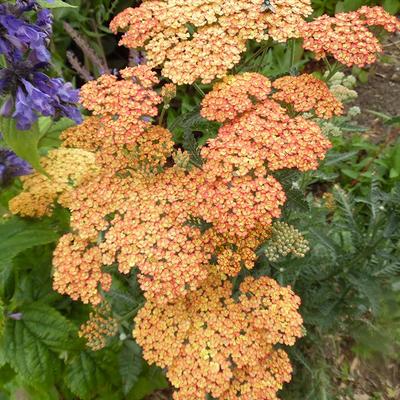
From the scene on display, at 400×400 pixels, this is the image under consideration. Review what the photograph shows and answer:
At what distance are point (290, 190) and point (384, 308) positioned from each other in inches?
31.6

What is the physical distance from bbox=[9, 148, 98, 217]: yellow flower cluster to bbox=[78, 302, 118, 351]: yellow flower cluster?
0.33 metres

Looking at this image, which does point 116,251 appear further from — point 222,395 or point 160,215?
point 222,395

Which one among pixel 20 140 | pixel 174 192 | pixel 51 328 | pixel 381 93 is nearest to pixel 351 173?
pixel 381 93

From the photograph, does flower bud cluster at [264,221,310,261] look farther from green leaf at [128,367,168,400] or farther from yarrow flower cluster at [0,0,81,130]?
green leaf at [128,367,168,400]

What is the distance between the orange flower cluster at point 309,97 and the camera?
1.36 m

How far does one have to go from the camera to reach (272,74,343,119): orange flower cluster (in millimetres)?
1360

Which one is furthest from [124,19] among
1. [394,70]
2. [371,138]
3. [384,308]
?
[394,70]

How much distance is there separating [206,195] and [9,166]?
0.65m

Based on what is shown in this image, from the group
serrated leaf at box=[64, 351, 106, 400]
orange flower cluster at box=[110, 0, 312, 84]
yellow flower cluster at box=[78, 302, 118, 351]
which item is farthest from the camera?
serrated leaf at box=[64, 351, 106, 400]

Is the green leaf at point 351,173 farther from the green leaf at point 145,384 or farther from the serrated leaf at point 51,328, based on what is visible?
the serrated leaf at point 51,328

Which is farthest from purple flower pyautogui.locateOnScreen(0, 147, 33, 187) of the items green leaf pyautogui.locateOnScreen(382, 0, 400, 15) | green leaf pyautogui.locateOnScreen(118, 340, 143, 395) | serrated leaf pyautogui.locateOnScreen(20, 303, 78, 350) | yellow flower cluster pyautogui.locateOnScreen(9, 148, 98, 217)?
green leaf pyautogui.locateOnScreen(382, 0, 400, 15)

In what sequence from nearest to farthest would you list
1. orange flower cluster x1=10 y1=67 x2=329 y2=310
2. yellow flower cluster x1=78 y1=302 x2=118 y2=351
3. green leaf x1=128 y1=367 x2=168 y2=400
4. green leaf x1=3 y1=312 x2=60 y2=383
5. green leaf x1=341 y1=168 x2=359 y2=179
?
orange flower cluster x1=10 y1=67 x2=329 y2=310, yellow flower cluster x1=78 y1=302 x2=118 y2=351, green leaf x1=3 y1=312 x2=60 y2=383, green leaf x1=128 y1=367 x2=168 y2=400, green leaf x1=341 y1=168 x2=359 y2=179

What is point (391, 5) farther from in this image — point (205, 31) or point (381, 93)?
point (205, 31)

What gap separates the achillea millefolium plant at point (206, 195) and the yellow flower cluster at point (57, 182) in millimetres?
14
